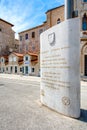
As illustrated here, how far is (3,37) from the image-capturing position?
152 feet

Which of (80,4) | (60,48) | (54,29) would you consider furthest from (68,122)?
(80,4)

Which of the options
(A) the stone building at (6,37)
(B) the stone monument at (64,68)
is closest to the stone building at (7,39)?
(A) the stone building at (6,37)

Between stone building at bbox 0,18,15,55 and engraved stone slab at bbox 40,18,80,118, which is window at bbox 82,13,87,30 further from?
stone building at bbox 0,18,15,55

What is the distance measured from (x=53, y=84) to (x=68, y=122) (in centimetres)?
172

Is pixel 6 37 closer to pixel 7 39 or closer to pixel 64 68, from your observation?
pixel 7 39

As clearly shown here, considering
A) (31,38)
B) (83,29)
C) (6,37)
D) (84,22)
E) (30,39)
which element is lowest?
(83,29)

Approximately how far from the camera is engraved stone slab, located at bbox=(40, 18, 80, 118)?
17.9 feet

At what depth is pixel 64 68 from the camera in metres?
5.69

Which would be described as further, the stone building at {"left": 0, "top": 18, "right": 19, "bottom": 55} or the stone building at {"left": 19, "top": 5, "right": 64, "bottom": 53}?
the stone building at {"left": 0, "top": 18, "right": 19, "bottom": 55}

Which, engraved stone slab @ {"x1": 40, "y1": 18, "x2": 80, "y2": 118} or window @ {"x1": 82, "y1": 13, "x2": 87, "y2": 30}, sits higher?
window @ {"x1": 82, "y1": 13, "x2": 87, "y2": 30}

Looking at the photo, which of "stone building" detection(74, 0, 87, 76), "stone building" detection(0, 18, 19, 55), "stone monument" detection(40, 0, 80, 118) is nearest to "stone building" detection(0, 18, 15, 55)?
"stone building" detection(0, 18, 19, 55)

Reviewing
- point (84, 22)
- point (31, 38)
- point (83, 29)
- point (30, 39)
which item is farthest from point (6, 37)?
point (83, 29)

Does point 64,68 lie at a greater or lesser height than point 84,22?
lesser

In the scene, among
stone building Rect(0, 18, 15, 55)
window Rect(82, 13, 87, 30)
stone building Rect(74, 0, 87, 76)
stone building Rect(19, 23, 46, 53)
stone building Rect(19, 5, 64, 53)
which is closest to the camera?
stone building Rect(74, 0, 87, 76)
